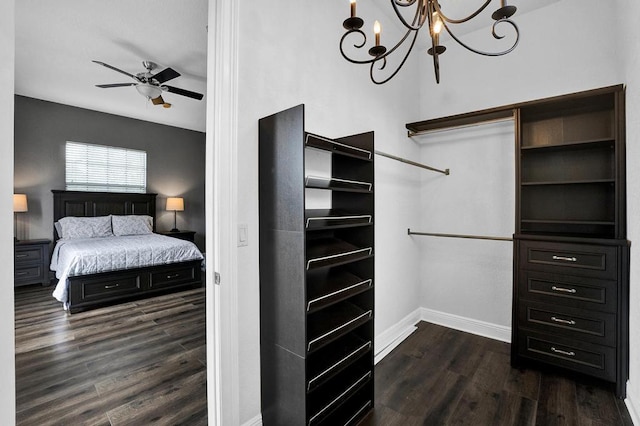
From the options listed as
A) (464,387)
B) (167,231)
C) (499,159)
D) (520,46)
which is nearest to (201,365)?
(464,387)

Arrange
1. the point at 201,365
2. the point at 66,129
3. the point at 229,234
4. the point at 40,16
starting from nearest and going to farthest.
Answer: the point at 229,234 < the point at 201,365 < the point at 40,16 < the point at 66,129

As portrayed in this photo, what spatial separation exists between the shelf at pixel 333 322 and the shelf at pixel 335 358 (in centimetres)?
14

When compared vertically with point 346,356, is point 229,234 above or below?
above

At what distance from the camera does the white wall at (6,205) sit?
2.39 ft

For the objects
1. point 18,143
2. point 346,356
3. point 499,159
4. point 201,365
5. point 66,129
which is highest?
point 66,129

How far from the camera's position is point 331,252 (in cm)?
162

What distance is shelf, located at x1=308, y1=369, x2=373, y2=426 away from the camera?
150 centimetres

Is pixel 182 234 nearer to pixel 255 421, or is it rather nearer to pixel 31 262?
pixel 31 262

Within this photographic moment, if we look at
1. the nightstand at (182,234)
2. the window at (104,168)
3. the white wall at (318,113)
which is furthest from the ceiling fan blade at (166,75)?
the nightstand at (182,234)

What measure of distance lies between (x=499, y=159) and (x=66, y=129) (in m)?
6.46

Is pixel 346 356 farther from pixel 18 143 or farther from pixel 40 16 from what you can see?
pixel 18 143

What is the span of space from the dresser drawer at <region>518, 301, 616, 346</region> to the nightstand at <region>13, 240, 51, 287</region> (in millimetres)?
6266

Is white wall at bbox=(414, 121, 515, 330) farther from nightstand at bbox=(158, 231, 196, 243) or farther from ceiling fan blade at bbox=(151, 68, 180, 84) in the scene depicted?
nightstand at bbox=(158, 231, 196, 243)

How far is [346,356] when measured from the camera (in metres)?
1.67
